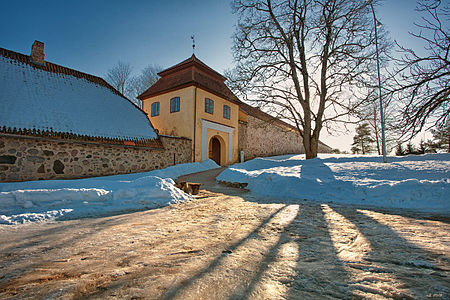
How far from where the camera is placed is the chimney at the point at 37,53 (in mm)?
10133

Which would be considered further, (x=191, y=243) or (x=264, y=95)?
(x=264, y=95)

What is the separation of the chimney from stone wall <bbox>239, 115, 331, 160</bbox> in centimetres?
1432

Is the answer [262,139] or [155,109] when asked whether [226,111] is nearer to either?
[155,109]

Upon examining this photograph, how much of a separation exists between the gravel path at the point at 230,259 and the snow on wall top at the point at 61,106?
22.9 feet

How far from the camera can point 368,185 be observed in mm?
5395

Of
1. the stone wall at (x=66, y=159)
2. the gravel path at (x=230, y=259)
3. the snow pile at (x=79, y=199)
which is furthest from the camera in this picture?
the stone wall at (x=66, y=159)

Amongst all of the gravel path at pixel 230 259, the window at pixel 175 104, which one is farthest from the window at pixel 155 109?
the gravel path at pixel 230 259

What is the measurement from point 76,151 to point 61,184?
10.2 ft

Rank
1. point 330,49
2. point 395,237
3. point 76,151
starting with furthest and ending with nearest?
point 330,49
point 76,151
point 395,237

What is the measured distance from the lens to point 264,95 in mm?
11742

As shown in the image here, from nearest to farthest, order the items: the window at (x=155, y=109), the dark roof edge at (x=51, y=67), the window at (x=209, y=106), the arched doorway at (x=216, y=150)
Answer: the dark roof edge at (x=51, y=67), the window at (x=209, y=106), the window at (x=155, y=109), the arched doorway at (x=216, y=150)

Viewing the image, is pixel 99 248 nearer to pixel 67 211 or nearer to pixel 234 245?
pixel 234 245

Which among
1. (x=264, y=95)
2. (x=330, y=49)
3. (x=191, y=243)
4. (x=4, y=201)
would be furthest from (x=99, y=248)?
(x=330, y=49)

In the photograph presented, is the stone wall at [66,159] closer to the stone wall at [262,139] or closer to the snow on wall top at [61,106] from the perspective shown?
the snow on wall top at [61,106]
